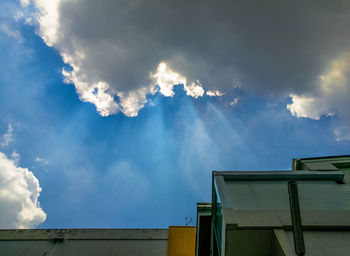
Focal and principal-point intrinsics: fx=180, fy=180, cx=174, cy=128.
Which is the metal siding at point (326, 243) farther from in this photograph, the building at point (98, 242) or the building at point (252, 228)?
the building at point (98, 242)

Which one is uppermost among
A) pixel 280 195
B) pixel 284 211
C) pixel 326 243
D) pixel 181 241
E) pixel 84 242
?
pixel 280 195

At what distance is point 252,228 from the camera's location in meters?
6.51

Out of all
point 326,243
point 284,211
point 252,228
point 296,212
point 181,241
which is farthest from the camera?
point 181,241

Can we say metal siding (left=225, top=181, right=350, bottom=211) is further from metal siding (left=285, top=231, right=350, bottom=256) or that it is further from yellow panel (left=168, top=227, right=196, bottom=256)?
yellow panel (left=168, top=227, right=196, bottom=256)

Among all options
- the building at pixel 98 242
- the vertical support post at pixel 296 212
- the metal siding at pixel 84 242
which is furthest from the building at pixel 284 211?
the metal siding at pixel 84 242

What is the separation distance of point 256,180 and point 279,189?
114cm

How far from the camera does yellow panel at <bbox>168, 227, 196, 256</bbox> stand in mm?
14621

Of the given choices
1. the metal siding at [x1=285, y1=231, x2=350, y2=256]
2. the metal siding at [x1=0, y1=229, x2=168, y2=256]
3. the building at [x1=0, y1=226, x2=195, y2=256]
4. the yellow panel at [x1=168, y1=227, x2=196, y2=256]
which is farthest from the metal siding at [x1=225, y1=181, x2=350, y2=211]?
the metal siding at [x1=0, y1=229, x2=168, y2=256]

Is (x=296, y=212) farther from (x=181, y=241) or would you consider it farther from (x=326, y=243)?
(x=181, y=241)

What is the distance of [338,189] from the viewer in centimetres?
930

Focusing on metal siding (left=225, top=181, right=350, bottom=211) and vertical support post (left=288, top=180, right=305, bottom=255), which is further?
metal siding (left=225, top=181, right=350, bottom=211)

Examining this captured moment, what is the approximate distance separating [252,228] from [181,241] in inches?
432

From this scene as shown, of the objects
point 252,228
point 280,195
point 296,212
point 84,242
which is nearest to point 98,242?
point 84,242

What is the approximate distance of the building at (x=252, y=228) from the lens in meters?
6.13
